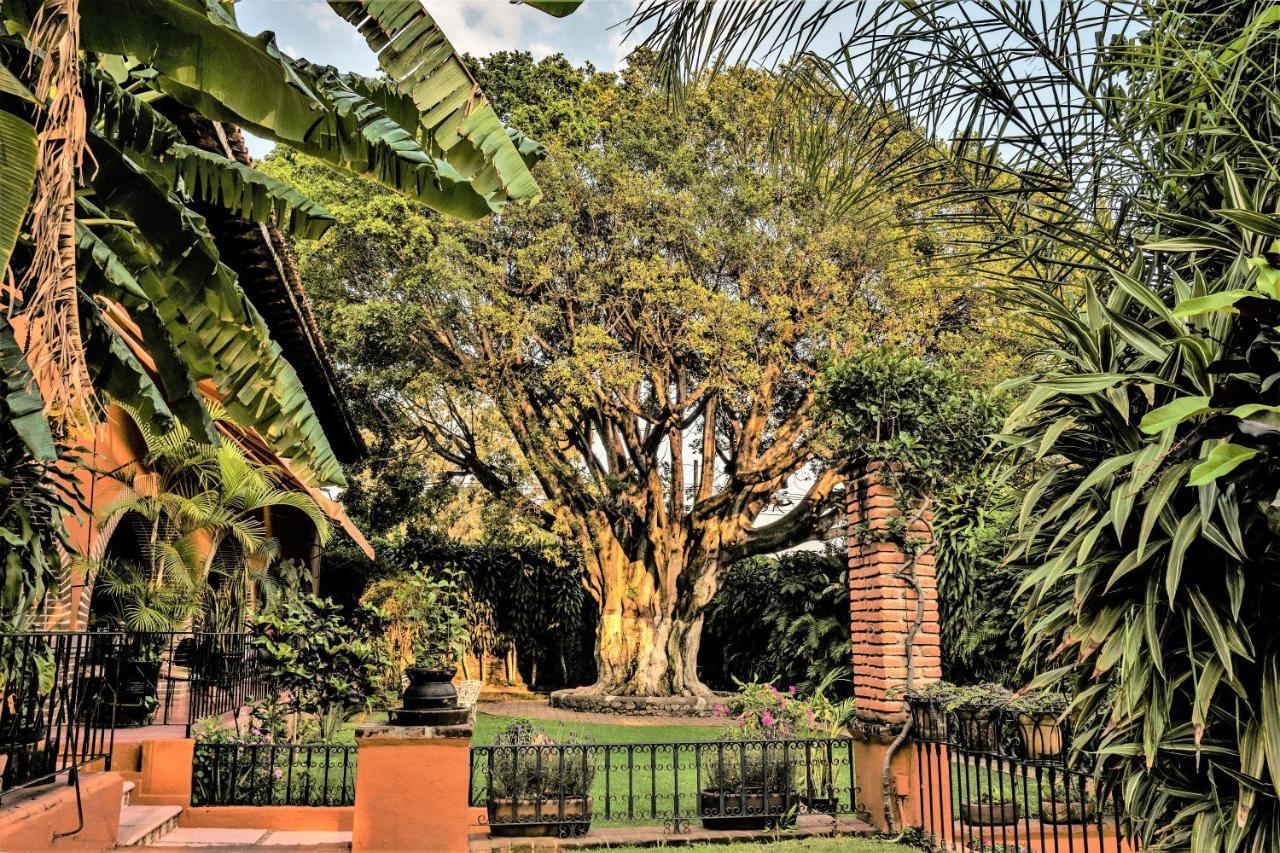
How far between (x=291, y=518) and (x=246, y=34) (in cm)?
1490

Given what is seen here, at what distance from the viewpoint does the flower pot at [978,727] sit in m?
6.67

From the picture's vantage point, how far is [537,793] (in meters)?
7.77

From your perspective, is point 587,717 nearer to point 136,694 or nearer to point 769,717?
point 769,717

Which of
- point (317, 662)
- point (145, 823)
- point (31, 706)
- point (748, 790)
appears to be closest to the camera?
point (31, 706)

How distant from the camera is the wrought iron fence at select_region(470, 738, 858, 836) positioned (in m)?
7.72

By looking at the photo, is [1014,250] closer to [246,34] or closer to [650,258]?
[246,34]

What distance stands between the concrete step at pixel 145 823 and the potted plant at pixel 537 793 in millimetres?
2379

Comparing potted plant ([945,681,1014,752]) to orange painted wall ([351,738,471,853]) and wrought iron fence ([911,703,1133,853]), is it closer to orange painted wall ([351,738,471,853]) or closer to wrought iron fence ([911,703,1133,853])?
wrought iron fence ([911,703,1133,853])

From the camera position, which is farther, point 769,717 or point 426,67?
point 769,717

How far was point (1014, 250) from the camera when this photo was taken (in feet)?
16.7

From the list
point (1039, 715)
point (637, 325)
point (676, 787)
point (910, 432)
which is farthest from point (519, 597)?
point (1039, 715)

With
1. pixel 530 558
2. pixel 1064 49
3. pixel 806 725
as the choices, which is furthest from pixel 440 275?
pixel 1064 49

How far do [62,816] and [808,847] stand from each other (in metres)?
5.11

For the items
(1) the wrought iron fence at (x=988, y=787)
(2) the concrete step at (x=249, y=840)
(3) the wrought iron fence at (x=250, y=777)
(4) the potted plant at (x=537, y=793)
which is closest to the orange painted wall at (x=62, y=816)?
(2) the concrete step at (x=249, y=840)
